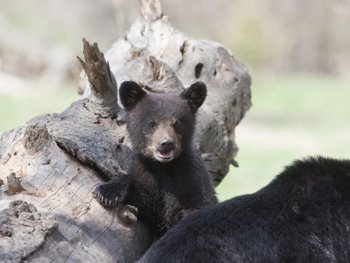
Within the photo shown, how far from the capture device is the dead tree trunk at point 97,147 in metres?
4.86

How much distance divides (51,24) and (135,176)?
74.2 ft

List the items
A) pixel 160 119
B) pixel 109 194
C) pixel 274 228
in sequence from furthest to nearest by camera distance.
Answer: pixel 160 119 → pixel 109 194 → pixel 274 228

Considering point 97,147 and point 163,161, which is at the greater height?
point 163,161

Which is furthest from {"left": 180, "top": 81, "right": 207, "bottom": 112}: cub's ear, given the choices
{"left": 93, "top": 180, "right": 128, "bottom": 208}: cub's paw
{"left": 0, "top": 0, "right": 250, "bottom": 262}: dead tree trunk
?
{"left": 93, "top": 180, "right": 128, "bottom": 208}: cub's paw

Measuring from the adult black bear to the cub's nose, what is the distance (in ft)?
4.82

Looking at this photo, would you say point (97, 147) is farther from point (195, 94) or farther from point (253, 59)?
point (253, 59)

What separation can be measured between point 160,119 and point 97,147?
0.65m

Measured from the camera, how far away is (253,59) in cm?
2544

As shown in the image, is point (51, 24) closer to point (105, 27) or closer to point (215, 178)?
point (105, 27)

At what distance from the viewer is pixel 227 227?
4555 millimetres

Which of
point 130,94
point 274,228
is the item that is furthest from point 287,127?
point 274,228

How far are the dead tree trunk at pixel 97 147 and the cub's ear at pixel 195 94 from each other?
51 centimetres

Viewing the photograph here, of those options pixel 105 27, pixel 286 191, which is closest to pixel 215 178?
pixel 286 191

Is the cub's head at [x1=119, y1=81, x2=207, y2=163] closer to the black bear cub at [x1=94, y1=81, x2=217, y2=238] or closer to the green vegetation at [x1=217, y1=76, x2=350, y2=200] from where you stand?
the black bear cub at [x1=94, y1=81, x2=217, y2=238]
